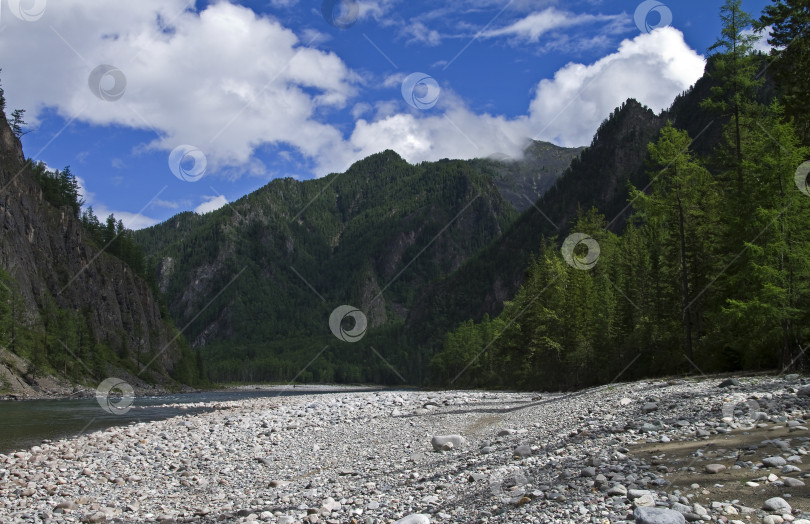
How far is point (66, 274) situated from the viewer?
101m

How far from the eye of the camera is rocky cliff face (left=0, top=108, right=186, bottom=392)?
8225 centimetres

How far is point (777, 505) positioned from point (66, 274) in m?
115

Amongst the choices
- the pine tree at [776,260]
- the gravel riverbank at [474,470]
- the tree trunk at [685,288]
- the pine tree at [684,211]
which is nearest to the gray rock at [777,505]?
the gravel riverbank at [474,470]

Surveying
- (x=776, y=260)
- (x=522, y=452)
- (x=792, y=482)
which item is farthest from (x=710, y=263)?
(x=792, y=482)

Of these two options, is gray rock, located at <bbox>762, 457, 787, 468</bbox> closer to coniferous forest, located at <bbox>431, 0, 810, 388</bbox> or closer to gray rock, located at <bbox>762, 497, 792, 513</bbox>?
gray rock, located at <bbox>762, 497, 792, 513</bbox>

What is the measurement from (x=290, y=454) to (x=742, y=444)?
40.5ft

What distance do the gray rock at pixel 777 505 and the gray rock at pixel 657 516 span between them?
3.47 ft

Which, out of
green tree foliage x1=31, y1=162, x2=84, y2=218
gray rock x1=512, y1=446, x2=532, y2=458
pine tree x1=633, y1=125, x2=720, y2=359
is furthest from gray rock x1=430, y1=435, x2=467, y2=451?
green tree foliage x1=31, y1=162, x2=84, y2=218

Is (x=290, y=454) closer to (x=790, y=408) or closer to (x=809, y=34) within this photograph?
(x=790, y=408)

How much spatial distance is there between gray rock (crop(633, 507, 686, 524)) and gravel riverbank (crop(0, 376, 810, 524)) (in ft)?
0.07

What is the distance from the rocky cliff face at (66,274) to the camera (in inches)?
3238

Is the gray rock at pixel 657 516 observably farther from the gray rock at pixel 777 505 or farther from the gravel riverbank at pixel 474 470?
the gray rock at pixel 777 505

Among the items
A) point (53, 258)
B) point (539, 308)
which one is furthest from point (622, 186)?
point (53, 258)

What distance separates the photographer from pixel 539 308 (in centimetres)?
5500
